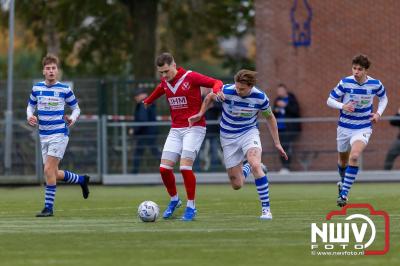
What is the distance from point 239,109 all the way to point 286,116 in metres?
12.0

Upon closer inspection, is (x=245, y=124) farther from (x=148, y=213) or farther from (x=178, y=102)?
(x=148, y=213)

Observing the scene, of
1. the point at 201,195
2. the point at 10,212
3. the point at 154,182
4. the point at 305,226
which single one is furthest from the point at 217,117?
the point at 305,226

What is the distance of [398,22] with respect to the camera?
28.3 meters

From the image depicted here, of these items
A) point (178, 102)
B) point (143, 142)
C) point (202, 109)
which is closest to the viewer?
point (202, 109)

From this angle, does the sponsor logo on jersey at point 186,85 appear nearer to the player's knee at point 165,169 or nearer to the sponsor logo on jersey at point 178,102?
the sponsor logo on jersey at point 178,102

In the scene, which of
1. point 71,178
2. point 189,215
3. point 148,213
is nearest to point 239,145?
point 189,215

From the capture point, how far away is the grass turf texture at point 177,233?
1002 centimetres

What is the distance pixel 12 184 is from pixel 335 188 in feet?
24.8

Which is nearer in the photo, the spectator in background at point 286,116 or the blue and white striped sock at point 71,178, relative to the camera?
the blue and white striped sock at point 71,178

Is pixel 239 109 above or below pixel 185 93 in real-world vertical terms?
below

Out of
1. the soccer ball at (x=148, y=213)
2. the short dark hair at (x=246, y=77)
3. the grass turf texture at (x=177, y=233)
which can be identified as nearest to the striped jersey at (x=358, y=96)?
the grass turf texture at (x=177, y=233)

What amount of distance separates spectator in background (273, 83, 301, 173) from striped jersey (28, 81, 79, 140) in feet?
33.6

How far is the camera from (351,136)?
16906 mm

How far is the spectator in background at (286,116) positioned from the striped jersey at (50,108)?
1023 cm
